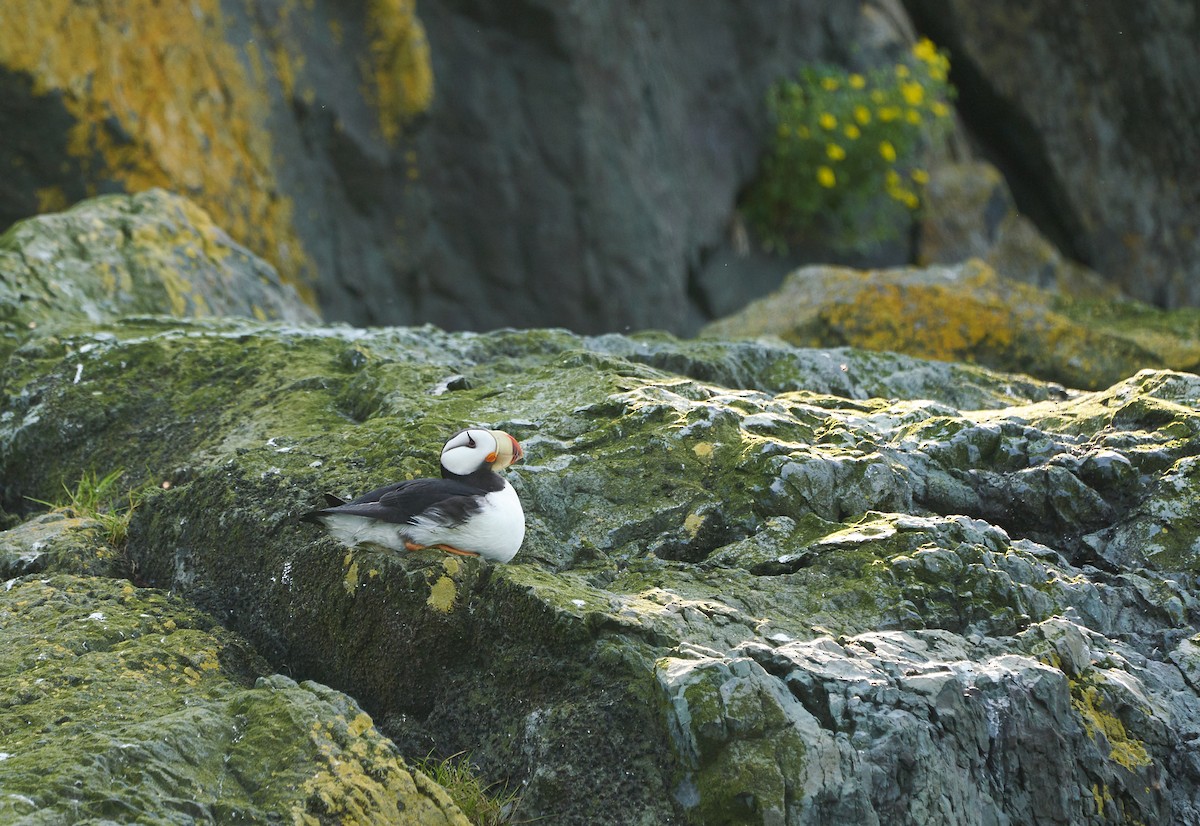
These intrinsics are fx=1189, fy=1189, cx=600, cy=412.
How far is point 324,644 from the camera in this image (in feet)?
11.5

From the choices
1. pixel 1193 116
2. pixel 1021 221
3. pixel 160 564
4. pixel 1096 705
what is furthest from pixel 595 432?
pixel 1193 116

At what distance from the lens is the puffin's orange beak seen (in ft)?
12.2

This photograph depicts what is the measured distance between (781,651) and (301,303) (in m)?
5.16

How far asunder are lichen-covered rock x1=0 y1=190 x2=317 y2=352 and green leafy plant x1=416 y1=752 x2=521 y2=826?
3.54m

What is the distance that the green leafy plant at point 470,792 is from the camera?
3.03 metres

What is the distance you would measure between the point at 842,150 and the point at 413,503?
31.9 ft

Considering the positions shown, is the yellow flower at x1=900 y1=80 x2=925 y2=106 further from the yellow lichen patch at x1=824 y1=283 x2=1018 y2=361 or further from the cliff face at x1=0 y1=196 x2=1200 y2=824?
the cliff face at x1=0 y1=196 x2=1200 y2=824

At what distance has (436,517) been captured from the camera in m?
3.47

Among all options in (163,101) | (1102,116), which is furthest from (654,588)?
(1102,116)

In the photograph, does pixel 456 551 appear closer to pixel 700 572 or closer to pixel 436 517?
pixel 436 517

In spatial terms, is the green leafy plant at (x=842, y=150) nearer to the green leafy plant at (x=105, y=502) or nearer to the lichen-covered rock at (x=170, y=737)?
the green leafy plant at (x=105, y=502)

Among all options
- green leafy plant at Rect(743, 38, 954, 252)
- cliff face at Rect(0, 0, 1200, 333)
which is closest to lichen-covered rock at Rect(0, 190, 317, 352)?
cliff face at Rect(0, 0, 1200, 333)

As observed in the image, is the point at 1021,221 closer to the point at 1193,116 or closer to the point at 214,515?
the point at 1193,116

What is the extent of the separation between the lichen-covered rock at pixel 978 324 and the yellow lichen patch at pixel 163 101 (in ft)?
11.3
